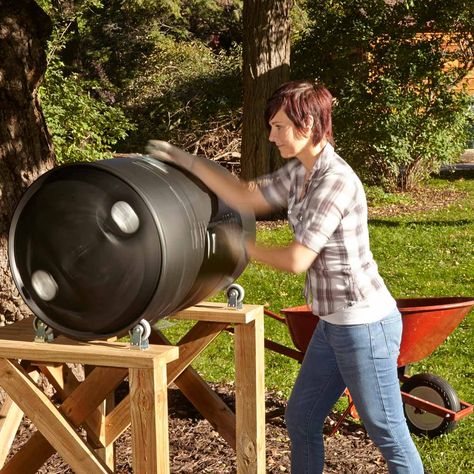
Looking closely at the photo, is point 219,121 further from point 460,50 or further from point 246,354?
point 246,354

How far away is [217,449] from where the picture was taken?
5.27m

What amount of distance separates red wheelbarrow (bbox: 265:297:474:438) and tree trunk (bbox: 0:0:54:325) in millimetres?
1707

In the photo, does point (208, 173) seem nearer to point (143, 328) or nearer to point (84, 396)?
point (143, 328)

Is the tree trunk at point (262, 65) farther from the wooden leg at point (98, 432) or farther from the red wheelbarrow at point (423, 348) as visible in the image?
the wooden leg at point (98, 432)

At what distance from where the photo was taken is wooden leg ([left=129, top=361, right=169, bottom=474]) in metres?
3.25

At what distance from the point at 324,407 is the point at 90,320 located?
1.16 m

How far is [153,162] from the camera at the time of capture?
3.60 m

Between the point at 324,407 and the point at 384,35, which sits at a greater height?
the point at 384,35

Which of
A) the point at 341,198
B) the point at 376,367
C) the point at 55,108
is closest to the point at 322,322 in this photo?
the point at 376,367

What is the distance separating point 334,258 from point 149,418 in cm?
94

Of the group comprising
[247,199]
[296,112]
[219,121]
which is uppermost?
[296,112]

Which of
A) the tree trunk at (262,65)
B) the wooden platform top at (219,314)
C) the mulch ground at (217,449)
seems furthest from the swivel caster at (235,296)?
the tree trunk at (262,65)

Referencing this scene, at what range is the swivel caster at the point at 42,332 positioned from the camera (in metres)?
3.45

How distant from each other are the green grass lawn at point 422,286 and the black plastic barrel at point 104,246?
4.88 feet
